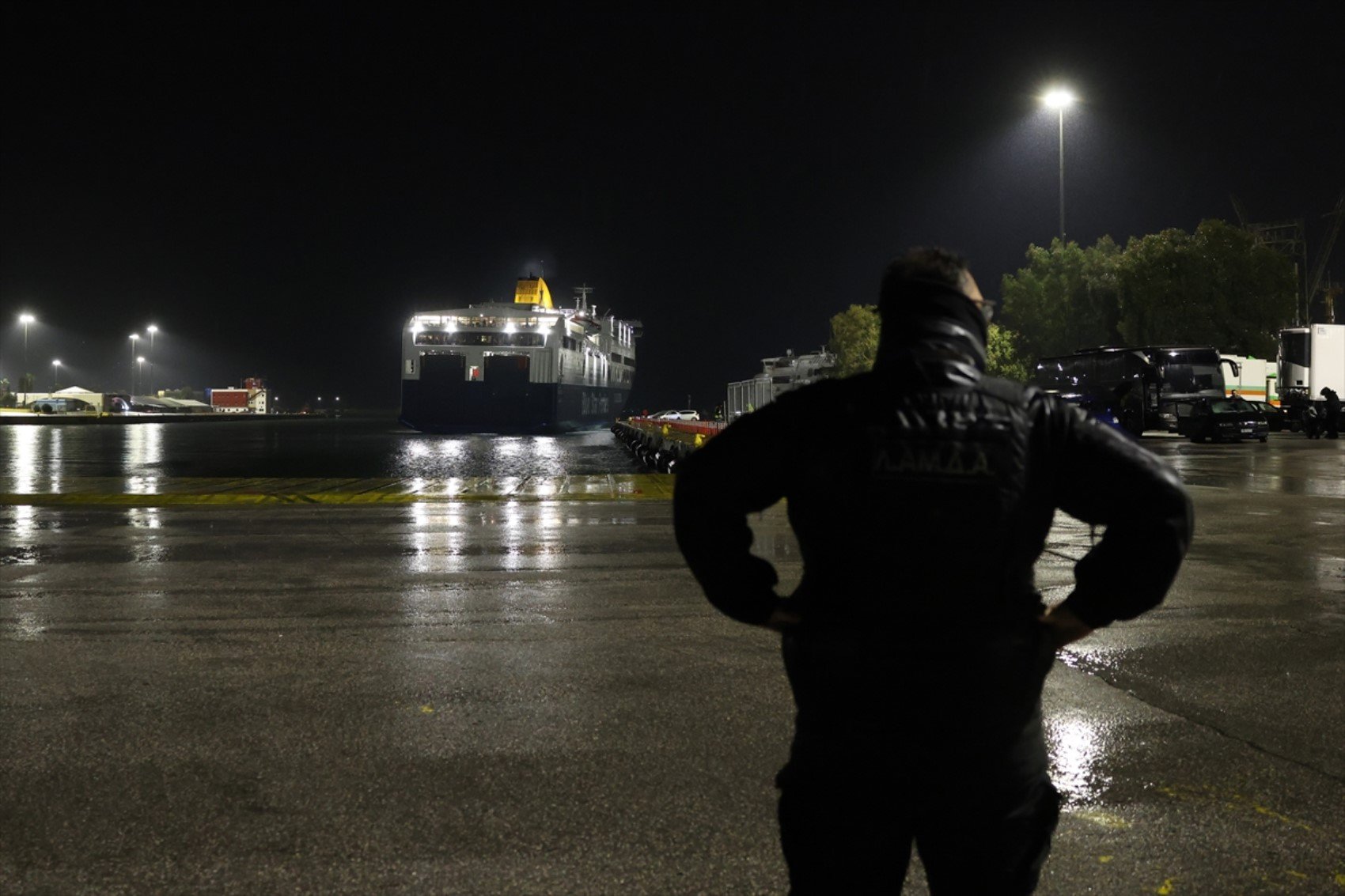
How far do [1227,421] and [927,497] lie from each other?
33.4 m

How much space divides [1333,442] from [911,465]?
115 feet

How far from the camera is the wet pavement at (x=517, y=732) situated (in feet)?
11.0

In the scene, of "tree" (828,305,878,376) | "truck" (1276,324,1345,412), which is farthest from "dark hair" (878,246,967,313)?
"tree" (828,305,878,376)

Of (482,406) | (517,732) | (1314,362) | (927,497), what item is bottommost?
(517,732)

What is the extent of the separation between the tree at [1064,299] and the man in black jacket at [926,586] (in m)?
58.9

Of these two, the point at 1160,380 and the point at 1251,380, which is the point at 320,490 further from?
the point at 1251,380

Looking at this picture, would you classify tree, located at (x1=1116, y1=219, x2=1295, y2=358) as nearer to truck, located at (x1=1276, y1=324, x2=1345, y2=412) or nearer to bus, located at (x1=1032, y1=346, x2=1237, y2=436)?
truck, located at (x1=1276, y1=324, x2=1345, y2=412)

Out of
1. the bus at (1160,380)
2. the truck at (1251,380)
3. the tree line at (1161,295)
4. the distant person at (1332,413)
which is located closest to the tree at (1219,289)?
the tree line at (1161,295)

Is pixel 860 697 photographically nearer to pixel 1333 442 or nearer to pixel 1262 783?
pixel 1262 783

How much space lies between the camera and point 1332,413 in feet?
114

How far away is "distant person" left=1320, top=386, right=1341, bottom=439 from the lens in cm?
3447

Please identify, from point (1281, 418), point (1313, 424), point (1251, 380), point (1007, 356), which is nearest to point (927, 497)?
point (1313, 424)

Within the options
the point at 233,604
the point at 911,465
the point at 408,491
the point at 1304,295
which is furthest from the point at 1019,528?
the point at 1304,295

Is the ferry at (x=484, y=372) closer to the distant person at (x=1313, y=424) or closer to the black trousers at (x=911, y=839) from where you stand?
the distant person at (x=1313, y=424)
